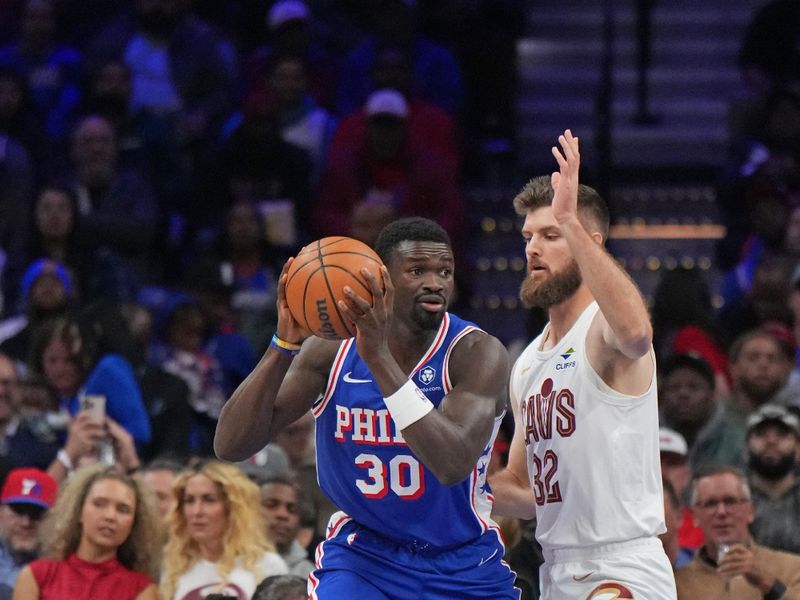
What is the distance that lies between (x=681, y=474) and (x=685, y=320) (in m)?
1.84

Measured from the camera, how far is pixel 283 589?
638cm

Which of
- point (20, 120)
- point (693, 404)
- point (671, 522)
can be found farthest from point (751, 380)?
point (20, 120)

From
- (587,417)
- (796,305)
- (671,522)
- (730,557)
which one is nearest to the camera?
(587,417)

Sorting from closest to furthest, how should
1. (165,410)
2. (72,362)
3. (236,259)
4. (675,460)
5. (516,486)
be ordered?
(516,486) → (675,460) → (165,410) → (72,362) → (236,259)

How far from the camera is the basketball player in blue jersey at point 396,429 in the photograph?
509cm

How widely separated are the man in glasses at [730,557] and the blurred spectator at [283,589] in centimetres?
183

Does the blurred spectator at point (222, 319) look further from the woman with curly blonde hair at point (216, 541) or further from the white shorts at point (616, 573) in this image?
the white shorts at point (616, 573)

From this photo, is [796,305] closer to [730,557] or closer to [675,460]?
[675,460]

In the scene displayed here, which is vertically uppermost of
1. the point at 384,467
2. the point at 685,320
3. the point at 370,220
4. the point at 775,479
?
the point at 370,220

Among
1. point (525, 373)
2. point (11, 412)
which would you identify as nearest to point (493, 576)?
point (525, 373)

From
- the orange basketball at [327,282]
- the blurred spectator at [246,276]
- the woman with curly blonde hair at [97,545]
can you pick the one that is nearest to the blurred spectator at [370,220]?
the blurred spectator at [246,276]

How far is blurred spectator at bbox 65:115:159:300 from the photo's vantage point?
1071 cm

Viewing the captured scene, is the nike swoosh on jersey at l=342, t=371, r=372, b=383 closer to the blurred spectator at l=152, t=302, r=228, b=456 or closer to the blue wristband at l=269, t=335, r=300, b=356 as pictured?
the blue wristband at l=269, t=335, r=300, b=356

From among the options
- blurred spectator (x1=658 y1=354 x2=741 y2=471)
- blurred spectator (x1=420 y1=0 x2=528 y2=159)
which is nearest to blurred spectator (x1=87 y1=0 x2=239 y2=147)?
blurred spectator (x1=420 y1=0 x2=528 y2=159)
